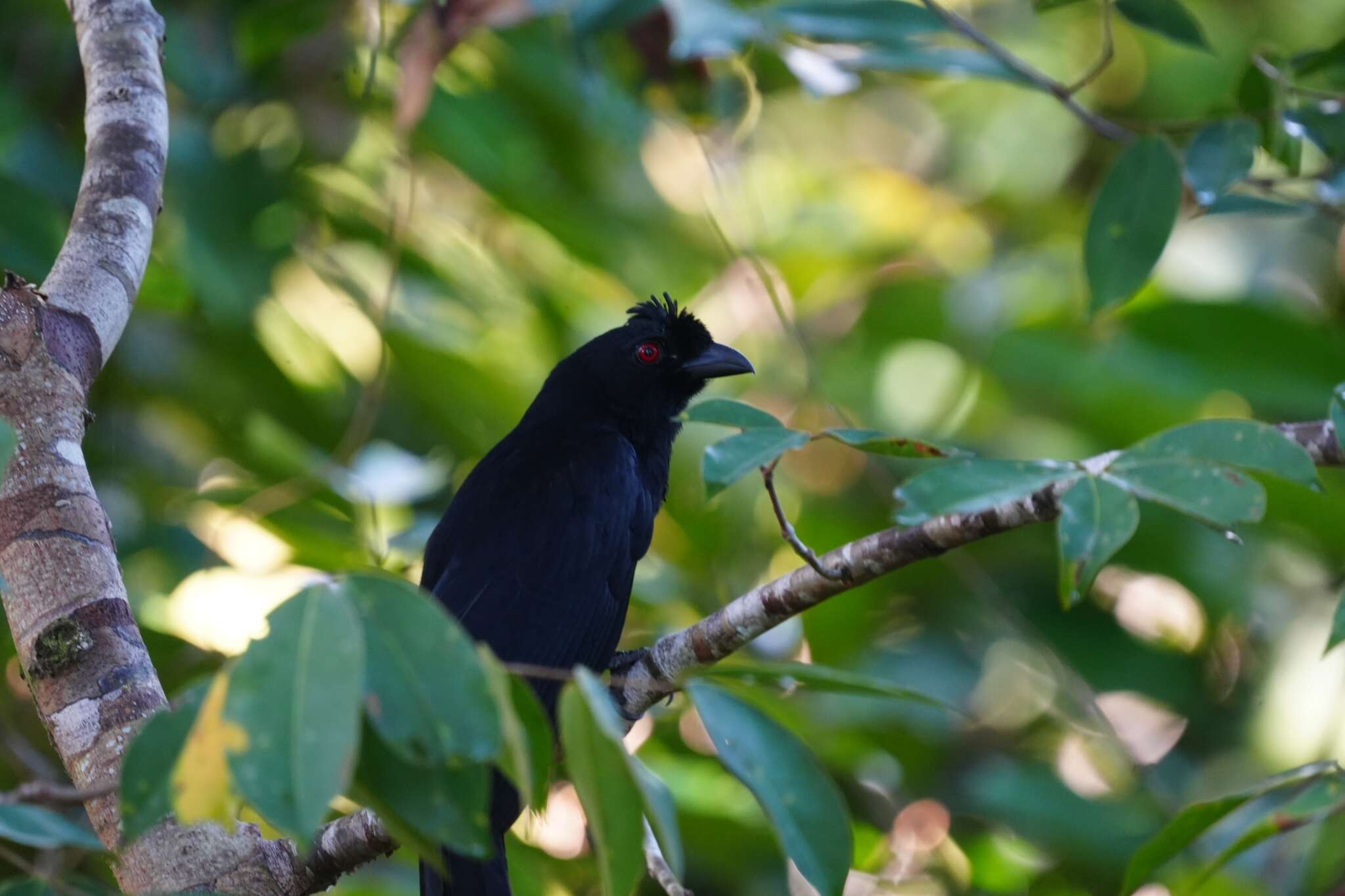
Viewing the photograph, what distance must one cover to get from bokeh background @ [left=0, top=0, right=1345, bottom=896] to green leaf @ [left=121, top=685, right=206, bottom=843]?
1.93 meters

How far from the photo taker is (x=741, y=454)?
150 centimetres

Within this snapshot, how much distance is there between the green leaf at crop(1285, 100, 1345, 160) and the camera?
2.46 meters

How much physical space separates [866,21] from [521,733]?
6.87 feet

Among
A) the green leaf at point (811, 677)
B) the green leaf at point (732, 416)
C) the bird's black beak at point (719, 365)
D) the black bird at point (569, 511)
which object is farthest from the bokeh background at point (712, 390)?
the green leaf at point (811, 677)

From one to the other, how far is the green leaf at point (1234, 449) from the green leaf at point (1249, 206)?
1.14 m

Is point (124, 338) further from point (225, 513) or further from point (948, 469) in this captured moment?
point (948, 469)

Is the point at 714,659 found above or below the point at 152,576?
above

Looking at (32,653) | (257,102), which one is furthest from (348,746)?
(257,102)

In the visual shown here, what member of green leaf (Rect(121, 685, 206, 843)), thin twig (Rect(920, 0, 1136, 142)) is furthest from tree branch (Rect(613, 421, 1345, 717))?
thin twig (Rect(920, 0, 1136, 142))

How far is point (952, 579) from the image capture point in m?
4.36

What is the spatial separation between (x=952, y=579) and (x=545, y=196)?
1.85m

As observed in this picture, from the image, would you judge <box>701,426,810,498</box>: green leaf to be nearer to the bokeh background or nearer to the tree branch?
the tree branch

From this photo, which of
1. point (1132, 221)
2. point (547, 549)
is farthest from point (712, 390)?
point (1132, 221)

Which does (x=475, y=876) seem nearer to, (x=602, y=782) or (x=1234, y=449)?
(x=602, y=782)
